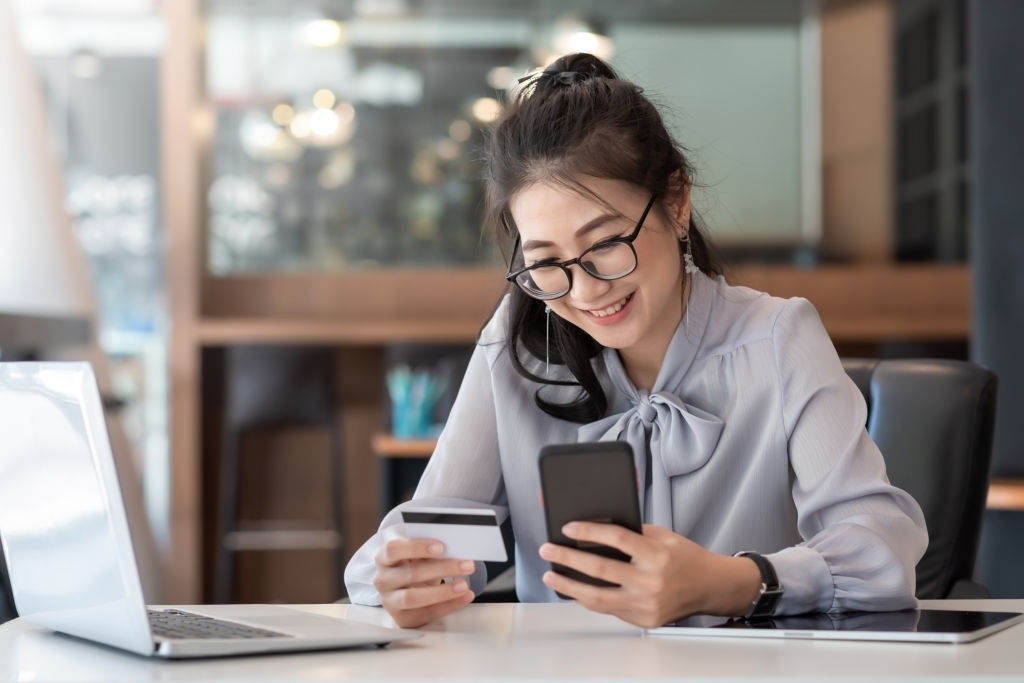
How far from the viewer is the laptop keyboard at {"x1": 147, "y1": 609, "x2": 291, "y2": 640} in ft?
3.61

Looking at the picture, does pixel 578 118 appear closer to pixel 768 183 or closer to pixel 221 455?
pixel 221 455

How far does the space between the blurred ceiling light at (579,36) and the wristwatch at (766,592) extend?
487 centimetres

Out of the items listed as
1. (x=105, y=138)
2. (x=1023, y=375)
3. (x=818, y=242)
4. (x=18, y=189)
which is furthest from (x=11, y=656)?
(x=818, y=242)

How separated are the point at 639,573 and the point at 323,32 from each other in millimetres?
4925

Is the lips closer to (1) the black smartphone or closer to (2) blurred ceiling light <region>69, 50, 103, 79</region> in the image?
(1) the black smartphone

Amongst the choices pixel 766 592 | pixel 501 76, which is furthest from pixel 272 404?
pixel 766 592

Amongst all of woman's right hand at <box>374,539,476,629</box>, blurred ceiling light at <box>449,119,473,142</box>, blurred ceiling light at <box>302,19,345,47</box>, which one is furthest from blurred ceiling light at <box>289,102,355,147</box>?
woman's right hand at <box>374,539,476,629</box>

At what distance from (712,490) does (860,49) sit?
15.8ft

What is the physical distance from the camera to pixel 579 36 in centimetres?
591

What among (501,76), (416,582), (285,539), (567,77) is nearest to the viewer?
(416,582)

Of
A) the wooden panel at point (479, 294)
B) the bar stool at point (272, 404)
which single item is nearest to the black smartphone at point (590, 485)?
the bar stool at point (272, 404)

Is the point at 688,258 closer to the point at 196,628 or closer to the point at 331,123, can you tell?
the point at 196,628

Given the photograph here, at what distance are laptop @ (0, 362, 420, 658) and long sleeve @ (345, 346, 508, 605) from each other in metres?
0.41

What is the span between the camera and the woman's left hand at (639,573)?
1122mm
